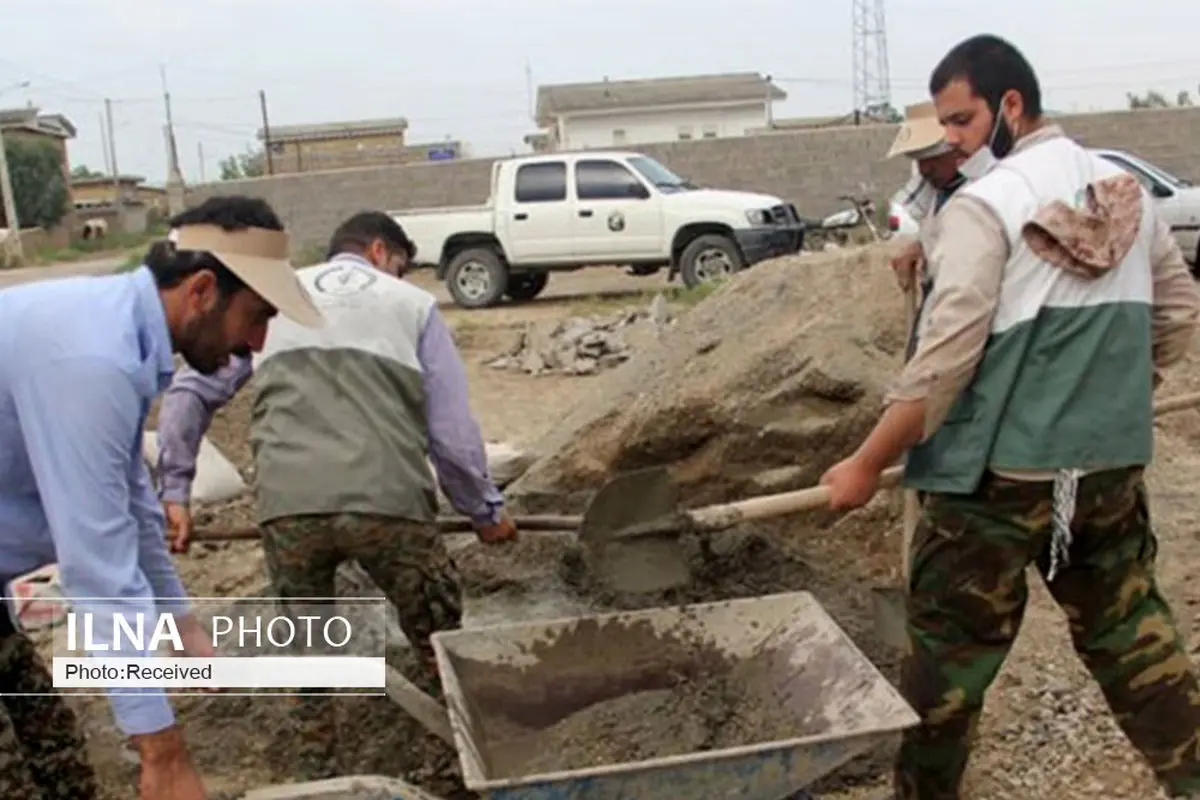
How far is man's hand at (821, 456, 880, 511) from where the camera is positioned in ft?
10.9

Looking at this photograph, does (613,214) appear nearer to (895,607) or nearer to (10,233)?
(895,607)

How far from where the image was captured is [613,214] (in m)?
16.1

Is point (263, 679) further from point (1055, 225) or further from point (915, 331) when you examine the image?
point (1055, 225)

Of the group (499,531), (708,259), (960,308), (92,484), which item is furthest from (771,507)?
(708,259)

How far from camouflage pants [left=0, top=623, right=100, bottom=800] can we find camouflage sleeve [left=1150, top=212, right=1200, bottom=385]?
2.83 m

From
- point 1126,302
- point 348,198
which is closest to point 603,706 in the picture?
point 1126,302

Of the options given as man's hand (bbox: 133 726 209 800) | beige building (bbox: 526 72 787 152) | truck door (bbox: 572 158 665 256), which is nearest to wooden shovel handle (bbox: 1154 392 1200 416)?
man's hand (bbox: 133 726 209 800)

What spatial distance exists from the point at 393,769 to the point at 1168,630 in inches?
92.5

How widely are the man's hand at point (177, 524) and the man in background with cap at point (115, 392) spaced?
1227 millimetres

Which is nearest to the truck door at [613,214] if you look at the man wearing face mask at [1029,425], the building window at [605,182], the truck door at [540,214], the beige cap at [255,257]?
the building window at [605,182]

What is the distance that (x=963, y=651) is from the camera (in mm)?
3352

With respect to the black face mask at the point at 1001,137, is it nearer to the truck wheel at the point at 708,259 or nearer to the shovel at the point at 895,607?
the shovel at the point at 895,607

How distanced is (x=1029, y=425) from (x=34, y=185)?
4392 cm

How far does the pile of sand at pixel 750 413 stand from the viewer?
5.57 m
